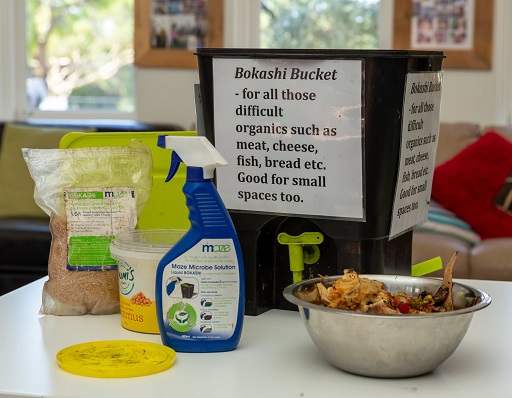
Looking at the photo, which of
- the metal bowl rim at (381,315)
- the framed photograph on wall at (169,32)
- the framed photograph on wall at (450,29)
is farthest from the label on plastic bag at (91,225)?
the framed photograph on wall at (169,32)

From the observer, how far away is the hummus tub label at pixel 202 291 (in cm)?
105

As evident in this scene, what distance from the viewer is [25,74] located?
471 cm

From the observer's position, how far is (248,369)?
1020mm

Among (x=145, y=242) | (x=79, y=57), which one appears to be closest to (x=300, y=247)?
(x=145, y=242)

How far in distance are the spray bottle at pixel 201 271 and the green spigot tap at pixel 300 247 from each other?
20 cm

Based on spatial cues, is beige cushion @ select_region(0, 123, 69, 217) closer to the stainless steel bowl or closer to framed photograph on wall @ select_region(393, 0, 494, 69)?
framed photograph on wall @ select_region(393, 0, 494, 69)

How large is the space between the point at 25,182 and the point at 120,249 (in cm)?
286

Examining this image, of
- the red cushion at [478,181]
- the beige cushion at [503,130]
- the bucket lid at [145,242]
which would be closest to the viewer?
the bucket lid at [145,242]

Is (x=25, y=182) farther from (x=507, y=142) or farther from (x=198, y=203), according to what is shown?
(x=198, y=203)

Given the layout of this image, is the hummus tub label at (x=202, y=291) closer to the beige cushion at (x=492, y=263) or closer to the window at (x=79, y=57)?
the beige cushion at (x=492, y=263)

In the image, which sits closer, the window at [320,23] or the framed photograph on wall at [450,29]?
the framed photograph on wall at [450,29]

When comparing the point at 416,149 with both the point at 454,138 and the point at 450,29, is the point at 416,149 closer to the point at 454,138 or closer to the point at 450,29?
the point at 454,138

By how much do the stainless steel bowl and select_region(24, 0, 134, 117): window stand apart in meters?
3.76

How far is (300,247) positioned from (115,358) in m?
0.35
